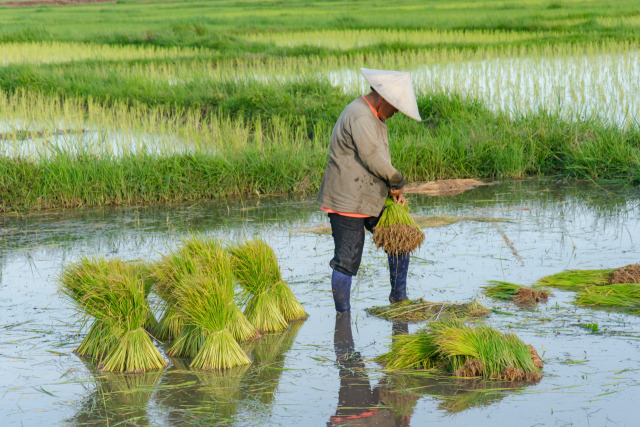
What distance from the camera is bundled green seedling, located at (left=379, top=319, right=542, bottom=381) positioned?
3496mm

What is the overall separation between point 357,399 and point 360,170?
1.45m

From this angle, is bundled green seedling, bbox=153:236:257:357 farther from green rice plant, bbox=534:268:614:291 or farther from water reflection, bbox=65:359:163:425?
green rice plant, bbox=534:268:614:291

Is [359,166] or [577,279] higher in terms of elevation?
[359,166]

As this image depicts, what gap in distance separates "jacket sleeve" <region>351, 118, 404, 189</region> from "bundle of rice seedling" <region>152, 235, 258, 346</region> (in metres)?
0.99

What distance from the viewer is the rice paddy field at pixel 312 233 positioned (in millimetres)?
3402

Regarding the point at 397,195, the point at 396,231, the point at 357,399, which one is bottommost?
the point at 357,399

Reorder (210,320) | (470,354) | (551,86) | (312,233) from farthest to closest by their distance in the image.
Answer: (551,86) → (312,233) → (210,320) → (470,354)

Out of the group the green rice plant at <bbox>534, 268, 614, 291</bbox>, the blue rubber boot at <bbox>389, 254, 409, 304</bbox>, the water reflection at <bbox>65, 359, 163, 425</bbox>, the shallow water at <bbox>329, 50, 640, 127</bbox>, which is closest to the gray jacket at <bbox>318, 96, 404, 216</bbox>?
the blue rubber boot at <bbox>389, 254, 409, 304</bbox>

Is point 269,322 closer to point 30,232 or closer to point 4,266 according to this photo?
point 4,266

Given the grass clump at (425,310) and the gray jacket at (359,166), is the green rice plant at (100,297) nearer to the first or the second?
the gray jacket at (359,166)

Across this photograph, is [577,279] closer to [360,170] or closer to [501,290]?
[501,290]

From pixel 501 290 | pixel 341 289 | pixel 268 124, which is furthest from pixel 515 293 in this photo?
pixel 268 124

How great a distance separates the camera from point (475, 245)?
5918 millimetres

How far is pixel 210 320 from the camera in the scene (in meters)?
3.82
